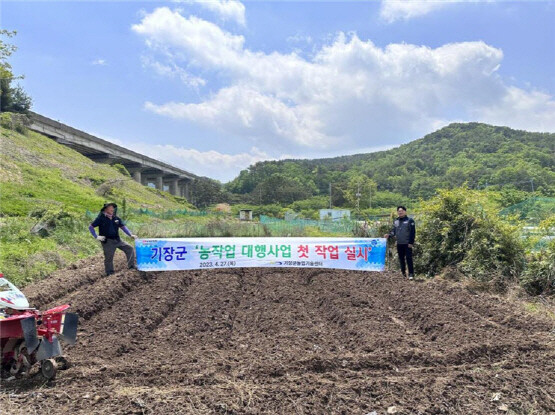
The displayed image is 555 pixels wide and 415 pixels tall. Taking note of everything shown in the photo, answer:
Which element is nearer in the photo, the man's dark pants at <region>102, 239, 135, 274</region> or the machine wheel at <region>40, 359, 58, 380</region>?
the machine wheel at <region>40, 359, 58, 380</region>

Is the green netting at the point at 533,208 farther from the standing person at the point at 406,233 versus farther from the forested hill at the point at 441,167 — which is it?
the forested hill at the point at 441,167

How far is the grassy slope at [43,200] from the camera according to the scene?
31.1 ft

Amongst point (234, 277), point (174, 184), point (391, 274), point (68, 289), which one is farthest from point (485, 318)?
point (174, 184)

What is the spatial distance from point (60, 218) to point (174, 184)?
209ft

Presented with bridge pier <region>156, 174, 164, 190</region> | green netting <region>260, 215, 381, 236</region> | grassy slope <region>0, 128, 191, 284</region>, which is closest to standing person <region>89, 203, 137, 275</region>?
grassy slope <region>0, 128, 191, 284</region>

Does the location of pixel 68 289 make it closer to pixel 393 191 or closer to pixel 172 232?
pixel 172 232

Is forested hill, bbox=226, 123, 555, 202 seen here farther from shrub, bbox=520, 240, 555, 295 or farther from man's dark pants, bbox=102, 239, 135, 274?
man's dark pants, bbox=102, 239, 135, 274

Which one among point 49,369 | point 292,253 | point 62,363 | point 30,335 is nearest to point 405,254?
point 292,253

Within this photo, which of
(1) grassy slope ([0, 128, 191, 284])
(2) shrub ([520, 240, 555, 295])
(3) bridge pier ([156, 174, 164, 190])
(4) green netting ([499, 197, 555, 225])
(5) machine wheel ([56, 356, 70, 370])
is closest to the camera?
(5) machine wheel ([56, 356, 70, 370])

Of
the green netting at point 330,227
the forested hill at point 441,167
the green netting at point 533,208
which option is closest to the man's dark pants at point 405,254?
the green netting at point 330,227

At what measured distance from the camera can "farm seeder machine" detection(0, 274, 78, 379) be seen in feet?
11.8

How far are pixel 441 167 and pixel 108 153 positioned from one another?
66204 mm

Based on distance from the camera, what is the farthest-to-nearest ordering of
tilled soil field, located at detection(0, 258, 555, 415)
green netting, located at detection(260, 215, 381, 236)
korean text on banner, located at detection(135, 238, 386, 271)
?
green netting, located at detection(260, 215, 381, 236)
korean text on banner, located at detection(135, 238, 386, 271)
tilled soil field, located at detection(0, 258, 555, 415)

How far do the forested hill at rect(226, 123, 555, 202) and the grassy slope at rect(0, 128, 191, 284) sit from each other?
52.4m
